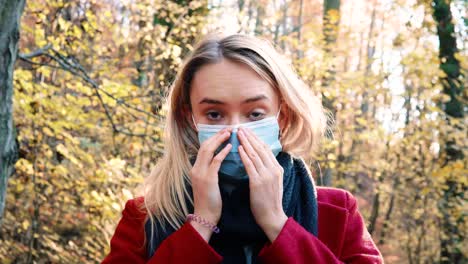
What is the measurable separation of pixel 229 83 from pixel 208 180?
1.21 ft

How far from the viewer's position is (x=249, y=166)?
74.1 inches

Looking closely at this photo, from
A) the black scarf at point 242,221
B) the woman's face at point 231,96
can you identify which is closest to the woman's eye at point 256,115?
the woman's face at point 231,96

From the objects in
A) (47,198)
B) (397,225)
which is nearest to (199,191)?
(47,198)

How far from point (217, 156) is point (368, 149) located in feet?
35.4

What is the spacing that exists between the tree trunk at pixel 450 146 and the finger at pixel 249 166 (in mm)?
5127

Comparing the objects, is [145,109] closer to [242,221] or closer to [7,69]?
[7,69]

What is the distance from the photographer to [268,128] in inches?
79.4

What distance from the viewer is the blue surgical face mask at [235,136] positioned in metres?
1.95

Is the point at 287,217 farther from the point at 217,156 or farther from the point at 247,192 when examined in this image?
the point at 217,156

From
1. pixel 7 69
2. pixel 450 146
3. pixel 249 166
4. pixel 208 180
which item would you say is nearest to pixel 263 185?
pixel 249 166

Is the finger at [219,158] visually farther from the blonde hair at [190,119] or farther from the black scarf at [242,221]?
the blonde hair at [190,119]

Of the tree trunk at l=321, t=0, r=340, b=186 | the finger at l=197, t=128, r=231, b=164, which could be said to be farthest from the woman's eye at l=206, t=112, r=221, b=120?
the tree trunk at l=321, t=0, r=340, b=186

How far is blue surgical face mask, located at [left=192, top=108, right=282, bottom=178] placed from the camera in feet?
6.39

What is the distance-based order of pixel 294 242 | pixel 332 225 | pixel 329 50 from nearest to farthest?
pixel 294 242 < pixel 332 225 < pixel 329 50
